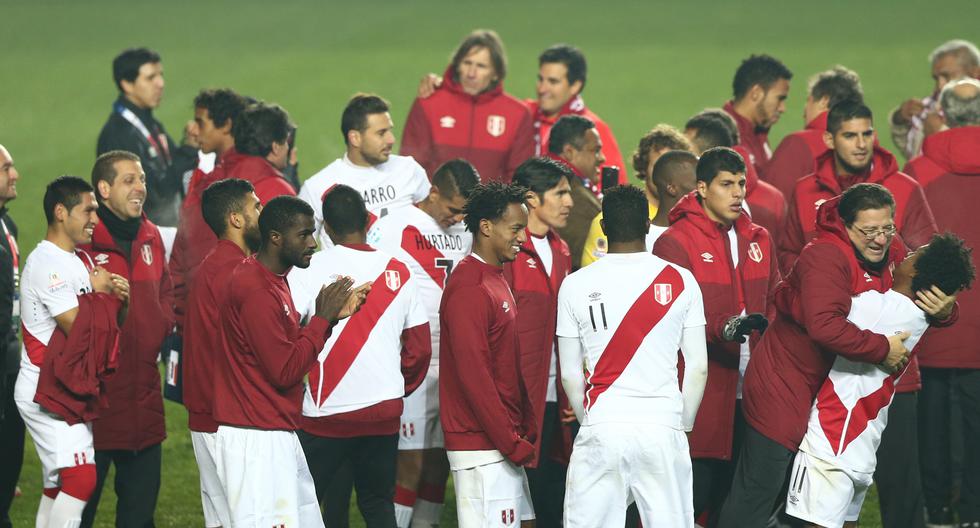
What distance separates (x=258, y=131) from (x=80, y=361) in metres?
2.03

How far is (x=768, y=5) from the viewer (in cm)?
2831

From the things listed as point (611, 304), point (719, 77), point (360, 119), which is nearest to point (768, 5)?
point (719, 77)

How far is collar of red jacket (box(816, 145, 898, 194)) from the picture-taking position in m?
7.89

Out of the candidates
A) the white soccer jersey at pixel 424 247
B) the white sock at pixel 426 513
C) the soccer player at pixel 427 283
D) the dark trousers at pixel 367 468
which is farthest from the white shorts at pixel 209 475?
the white soccer jersey at pixel 424 247

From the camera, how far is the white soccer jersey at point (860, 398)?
6480mm

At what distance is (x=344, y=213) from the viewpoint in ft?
23.0

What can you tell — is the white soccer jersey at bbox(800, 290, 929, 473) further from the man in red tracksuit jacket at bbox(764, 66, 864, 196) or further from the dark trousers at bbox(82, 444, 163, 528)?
the dark trousers at bbox(82, 444, 163, 528)

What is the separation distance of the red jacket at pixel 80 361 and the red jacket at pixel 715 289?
2733 millimetres

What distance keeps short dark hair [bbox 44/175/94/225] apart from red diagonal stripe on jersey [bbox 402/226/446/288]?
5.67 feet

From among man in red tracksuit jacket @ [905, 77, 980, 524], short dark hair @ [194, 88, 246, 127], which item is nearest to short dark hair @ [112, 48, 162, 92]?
short dark hair @ [194, 88, 246, 127]

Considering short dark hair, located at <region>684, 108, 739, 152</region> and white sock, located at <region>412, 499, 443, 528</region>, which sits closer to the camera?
white sock, located at <region>412, 499, 443, 528</region>

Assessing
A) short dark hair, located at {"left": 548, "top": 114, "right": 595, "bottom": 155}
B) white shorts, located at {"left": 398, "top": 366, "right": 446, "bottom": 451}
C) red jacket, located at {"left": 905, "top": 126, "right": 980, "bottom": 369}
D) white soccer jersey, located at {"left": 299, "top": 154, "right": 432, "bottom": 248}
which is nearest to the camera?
white shorts, located at {"left": 398, "top": 366, "right": 446, "bottom": 451}

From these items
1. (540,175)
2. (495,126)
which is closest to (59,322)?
(540,175)

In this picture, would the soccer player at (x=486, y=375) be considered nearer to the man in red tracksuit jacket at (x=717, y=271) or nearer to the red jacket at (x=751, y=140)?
the man in red tracksuit jacket at (x=717, y=271)
